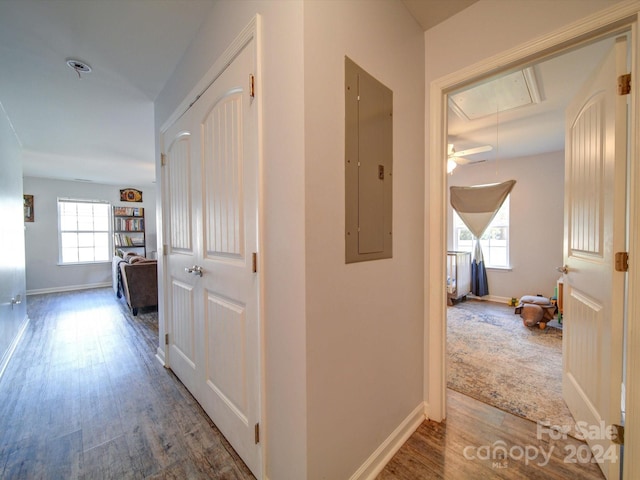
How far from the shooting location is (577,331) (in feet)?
5.24

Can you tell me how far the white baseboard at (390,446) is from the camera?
47.8 inches

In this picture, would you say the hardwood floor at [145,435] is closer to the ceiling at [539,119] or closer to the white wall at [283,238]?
the white wall at [283,238]

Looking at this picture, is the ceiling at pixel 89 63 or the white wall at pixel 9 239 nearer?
the ceiling at pixel 89 63

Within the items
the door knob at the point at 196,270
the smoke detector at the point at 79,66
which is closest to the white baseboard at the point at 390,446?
the door knob at the point at 196,270

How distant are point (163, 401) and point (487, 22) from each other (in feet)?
10.4

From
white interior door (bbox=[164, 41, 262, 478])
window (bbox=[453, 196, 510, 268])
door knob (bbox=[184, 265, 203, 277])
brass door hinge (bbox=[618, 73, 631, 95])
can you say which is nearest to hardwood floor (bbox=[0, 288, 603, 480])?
white interior door (bbox=[164, 41, 262, 478])

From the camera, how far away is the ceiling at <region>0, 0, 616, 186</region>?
5.00 feet

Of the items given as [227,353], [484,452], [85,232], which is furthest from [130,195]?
[484,452]

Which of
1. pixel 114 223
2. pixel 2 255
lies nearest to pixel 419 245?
pixel 2 255

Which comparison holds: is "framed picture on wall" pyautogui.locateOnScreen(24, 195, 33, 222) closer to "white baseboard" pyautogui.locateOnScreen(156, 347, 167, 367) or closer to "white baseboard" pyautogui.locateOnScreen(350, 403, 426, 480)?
"white baseboard" pyautogui.locateOnScreen(156, 347, 167, 367)

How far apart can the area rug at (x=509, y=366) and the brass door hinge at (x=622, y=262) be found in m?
1.10

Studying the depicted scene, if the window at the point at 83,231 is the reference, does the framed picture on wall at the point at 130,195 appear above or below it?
above

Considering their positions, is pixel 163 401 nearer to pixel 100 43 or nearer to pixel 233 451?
pixel 233 451

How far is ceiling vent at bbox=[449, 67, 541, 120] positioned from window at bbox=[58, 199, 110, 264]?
7770 mm
